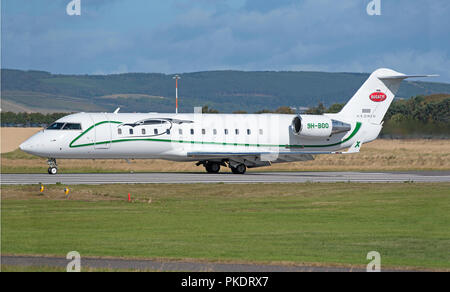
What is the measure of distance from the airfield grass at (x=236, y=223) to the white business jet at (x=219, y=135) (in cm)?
848

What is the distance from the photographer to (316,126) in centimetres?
4469

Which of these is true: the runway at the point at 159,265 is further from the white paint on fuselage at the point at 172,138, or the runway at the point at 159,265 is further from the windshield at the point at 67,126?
the windshield at the point at 67,126

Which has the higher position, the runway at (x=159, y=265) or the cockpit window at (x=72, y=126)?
the cockpit window at (x=72, y=126)

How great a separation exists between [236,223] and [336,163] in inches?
1377

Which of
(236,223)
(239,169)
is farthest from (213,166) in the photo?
(236,223)

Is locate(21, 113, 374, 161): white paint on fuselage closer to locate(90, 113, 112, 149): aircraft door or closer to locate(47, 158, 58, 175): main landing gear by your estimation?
locate(90, 113, 112, 149): aircraft door

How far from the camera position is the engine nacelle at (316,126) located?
44344mm

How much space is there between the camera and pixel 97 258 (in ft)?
51.2

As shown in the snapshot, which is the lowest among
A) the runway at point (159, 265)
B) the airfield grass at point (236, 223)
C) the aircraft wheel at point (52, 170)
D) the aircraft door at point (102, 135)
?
the runway at point (159, 265)

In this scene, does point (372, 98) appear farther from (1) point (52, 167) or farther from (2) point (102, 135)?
(1) point (52, 167)

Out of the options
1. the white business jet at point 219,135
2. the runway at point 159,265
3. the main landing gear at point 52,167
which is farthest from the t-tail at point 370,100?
the runway at point 159,265
